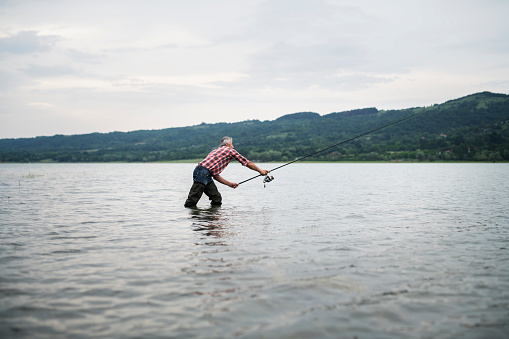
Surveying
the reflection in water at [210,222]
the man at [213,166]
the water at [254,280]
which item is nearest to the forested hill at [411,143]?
the man at [213,166]

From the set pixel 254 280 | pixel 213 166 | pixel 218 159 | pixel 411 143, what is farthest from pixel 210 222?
pixel 411 143

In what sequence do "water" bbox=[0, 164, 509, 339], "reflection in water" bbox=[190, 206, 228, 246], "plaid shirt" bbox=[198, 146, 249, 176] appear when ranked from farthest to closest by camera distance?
"plaid shirt" bbox=[198, 146, 249, 176], "reflection in water" bbox=[190, 206, 228, 246], "water" bbox=[0, 164, 509, 339]

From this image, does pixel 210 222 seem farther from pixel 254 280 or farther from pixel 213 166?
pixel 254 280

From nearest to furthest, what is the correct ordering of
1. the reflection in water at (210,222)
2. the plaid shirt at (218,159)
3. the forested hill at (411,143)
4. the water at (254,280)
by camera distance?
1. the water at (254,280)
2. the reflection in water at (210,222)
3. the plaid shirt at (218,159)
4. the forested hill at (411,143)

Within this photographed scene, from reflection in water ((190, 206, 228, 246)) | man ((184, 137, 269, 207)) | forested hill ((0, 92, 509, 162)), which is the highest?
forested hill ((0, 92, 509, 162))

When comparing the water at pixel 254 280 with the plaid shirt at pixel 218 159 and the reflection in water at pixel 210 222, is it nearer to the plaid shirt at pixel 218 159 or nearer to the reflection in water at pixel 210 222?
the reflection in water at pixel 210 222

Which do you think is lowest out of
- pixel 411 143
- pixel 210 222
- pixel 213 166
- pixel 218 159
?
pixel 210 222

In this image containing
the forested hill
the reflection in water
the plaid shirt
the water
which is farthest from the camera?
the forested hill

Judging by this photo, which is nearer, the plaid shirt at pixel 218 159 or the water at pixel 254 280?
the water at pixel 254 280

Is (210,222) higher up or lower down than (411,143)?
lower down

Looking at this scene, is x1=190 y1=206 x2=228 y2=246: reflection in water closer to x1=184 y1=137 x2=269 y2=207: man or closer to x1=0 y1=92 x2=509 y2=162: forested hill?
x1=184 y1=137 x2=269 y2=207: man

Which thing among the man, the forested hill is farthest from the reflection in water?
the forested hill

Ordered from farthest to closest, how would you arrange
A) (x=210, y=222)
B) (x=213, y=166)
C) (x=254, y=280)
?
(x=213, y=166) < (x=210, y=222) < (x=254, y=280)

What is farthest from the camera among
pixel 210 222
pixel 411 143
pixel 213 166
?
pixel 411 143
